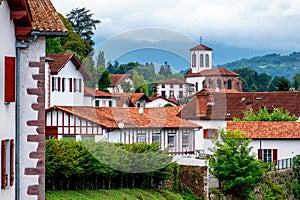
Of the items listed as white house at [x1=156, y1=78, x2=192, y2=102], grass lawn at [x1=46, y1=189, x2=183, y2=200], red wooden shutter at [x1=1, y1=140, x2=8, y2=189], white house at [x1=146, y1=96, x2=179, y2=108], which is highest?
white house at [x1=156, y1=78, x2=192, y2=102]

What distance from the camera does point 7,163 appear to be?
20391mm

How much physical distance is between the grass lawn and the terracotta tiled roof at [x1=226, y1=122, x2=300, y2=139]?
20.5m

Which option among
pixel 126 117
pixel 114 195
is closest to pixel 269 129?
pixel 126 117

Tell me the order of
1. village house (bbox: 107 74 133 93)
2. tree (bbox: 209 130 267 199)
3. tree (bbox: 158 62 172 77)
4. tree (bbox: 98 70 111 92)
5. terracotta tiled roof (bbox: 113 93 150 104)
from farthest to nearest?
tree (bbox: 98 70 111 92) < terracotta tiled roof (bbox: 113 93 150 104) < village house (bbox: 107 74 133 93) < tree (bbox: 209 130 267 199) < tree (bbox: 158 62 172 77)

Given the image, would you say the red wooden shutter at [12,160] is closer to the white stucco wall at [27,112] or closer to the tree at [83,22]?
the white stucco wall at [27,112]

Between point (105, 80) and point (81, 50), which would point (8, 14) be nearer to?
point (105, 80)

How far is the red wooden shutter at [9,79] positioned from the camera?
19828 mm

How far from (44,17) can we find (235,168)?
87.8ft

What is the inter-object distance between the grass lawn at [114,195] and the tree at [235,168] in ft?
16.9

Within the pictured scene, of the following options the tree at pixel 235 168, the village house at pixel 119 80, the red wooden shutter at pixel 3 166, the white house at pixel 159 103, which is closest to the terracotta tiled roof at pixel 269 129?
the white house at pixel 159 103

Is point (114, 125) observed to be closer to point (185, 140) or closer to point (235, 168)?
point (185, 140)

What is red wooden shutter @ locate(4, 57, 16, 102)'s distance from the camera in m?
19.8

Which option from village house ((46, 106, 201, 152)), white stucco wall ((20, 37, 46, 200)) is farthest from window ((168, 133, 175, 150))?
white stucco wall ((20, 37, 46, 200))

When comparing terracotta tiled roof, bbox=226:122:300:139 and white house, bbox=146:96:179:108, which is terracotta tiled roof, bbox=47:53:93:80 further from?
terracotta tiled roof, bbox=226:122:300:139
